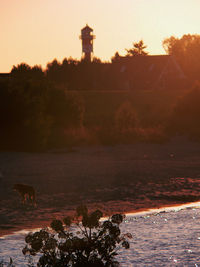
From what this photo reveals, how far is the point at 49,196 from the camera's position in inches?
689

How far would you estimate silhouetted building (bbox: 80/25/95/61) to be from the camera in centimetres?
8538

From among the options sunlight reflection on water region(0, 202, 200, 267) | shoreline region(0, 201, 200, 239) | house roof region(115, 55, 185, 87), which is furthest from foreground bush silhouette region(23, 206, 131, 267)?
house roof region(115, 55, 185, 87)

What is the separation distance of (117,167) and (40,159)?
4.76 meters

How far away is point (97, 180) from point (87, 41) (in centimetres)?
6728

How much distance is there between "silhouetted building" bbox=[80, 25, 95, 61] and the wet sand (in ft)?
175

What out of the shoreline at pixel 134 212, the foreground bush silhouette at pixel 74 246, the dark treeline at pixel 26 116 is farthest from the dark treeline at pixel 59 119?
the foreground bush silhouette at pixel 74 246

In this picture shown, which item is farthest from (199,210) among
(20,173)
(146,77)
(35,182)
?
(146,77)

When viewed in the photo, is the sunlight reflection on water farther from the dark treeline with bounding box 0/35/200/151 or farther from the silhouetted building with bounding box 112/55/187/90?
the silhouetted building with bounding box 112/55/187/90

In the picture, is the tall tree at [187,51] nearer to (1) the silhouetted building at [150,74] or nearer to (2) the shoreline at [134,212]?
(1) the silhouetted building at [150,74]

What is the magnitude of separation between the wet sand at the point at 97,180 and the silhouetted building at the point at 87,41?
53192 millimetres

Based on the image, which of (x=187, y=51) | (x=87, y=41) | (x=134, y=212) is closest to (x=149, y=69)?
(x=87, y=41)

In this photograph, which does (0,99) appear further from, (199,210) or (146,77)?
(146,77)

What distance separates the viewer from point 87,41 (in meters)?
86.4

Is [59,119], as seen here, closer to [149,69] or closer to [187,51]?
[149,69]
